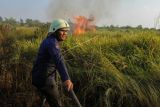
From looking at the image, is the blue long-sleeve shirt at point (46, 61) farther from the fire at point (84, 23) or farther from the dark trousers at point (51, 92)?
the fire at point (84, 23)

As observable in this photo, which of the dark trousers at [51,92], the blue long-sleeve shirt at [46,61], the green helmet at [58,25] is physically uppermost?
the green helmet at [58,25]

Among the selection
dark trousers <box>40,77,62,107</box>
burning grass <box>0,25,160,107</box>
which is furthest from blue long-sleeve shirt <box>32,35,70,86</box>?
burning grass <box>0,25,160,107</box>

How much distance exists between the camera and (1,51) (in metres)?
9.78

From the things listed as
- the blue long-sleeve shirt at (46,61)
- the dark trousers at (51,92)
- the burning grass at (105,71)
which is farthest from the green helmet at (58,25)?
the burning grass at (105,71)

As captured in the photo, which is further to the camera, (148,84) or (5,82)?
(5,82)

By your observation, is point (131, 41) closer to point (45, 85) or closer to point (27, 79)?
point (27, 79)

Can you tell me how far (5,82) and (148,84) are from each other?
115 inches

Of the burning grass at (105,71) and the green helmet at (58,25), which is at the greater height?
the green helmet at (58,25)

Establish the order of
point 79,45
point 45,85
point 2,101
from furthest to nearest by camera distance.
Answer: point 79,45 < point 2,101 < point 45,85

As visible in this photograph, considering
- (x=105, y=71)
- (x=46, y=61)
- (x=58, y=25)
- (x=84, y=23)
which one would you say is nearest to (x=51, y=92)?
(x=46, y=61)

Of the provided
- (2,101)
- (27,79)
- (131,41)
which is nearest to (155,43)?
(131,41)

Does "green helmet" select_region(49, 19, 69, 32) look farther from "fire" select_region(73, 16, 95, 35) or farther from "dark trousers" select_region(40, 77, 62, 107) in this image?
"fire" select_region(73, 16, 95, 35)

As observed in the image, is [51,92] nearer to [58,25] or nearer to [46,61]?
[46,61]

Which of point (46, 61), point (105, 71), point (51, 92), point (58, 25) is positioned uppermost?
point (58, 25)
